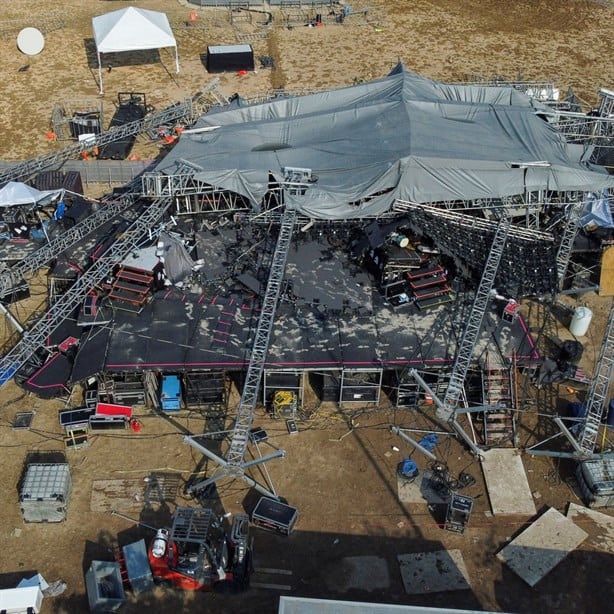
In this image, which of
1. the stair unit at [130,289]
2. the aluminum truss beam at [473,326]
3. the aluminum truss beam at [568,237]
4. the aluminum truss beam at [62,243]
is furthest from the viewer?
the aluminum truss beam at [568,237]

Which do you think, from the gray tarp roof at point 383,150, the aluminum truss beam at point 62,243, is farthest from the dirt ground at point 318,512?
the gray tarp roof at point 383,150

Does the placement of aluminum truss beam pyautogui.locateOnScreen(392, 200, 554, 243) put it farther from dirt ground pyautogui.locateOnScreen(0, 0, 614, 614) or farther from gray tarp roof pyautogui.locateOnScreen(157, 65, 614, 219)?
dirt ground pyautogui.locateOnScreen(0, 0, 614, 614)

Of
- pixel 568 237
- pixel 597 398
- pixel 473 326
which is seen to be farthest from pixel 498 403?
pixel 568 237

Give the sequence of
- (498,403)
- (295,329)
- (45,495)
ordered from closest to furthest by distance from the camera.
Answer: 1. (45,495)
2. (498,403)
3. (295,329)

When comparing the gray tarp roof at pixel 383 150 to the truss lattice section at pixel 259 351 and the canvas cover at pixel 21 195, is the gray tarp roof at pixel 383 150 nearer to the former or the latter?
the truss lattice section at pixel 259 351

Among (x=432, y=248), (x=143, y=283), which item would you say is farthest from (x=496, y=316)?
(x=143, y=283)

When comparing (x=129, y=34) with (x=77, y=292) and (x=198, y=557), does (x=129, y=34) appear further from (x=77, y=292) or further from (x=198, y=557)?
(x=198, y=557)
